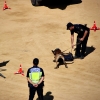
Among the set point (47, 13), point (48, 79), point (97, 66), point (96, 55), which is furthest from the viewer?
A: point (47, 13)

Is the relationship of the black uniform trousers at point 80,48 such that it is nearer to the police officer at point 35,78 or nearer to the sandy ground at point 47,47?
the sandy ground at point 47,47

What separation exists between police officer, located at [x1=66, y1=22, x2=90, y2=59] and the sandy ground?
1.43 feet

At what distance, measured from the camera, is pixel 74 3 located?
20016 millimetres

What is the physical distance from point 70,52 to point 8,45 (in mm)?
2859

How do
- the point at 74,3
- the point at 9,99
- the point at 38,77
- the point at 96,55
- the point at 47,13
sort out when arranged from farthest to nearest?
the point at 74,3, the point at 47,13, the point at 96,55, the point at 9,99, the point at 38,77

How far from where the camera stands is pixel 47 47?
47.1 feet

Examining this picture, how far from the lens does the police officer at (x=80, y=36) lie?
12.8 meters

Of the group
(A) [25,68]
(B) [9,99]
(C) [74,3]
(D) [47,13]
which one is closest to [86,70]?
(A) [25,68]

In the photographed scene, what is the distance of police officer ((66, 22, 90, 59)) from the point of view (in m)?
12.8

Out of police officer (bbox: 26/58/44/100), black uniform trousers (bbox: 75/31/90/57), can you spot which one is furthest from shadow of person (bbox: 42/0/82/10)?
police officer (bbox: 26/58/44/100)

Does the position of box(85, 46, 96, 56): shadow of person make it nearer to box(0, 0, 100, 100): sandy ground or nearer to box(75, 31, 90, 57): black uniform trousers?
box(0, 0, 100, 100): sandy ground

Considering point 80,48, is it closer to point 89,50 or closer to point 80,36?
point 80,36

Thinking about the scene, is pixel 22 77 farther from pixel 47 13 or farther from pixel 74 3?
pixel 74 3

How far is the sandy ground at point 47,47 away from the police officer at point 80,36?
0.44 metres
